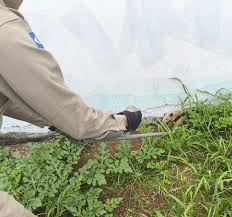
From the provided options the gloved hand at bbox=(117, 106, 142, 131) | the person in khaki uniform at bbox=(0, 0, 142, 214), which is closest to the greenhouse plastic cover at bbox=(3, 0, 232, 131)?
the gloved hand at bbox=(117, 106, 142, 131)

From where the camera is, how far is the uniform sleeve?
1843mm

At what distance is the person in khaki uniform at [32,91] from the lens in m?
1.85

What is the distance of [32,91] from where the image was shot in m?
1.93

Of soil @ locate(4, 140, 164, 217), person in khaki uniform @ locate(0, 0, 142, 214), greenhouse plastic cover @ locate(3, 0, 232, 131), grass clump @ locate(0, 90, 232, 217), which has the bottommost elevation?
soil @ locate(4, 140, 164, 217)

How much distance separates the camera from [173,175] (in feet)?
9.53

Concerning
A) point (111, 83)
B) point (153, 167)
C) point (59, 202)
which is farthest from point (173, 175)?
point (111, 83)

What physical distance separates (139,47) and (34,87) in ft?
5.25

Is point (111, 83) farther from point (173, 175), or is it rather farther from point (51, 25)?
point (173, 175)

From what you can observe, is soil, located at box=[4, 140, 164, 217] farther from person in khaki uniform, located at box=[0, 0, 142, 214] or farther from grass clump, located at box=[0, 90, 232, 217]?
person in khaki uniform, located at box=[0, 0, 142, 214]

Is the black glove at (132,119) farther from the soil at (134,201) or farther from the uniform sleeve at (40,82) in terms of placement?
the soil at (134,201)

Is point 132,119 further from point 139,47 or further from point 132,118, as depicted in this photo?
point 139,47

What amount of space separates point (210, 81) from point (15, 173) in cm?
139

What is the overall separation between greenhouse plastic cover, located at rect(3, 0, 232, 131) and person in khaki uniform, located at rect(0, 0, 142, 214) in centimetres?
122

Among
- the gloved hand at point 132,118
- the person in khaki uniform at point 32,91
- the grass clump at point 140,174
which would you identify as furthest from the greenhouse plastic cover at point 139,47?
the person in khaki uniform at point 32,91
